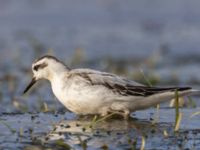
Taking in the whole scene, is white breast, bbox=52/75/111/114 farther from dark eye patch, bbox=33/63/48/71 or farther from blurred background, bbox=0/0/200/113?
blurred background, bbox=0/0/200/113

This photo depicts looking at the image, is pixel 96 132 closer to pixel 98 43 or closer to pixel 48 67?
pixel 48 67

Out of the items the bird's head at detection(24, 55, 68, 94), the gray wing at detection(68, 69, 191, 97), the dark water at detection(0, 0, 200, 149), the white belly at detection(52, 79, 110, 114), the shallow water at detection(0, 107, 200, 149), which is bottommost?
the shallow water at detection(0, 107, 200, 149)

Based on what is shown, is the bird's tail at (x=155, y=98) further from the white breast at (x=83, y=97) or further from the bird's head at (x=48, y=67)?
the bird's head at (x=48, y=67)

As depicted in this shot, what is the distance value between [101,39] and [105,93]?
32.9ft

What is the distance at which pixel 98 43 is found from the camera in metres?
20.0

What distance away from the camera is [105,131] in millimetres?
9641

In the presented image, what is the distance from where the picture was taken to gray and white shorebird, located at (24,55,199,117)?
34.3 feet

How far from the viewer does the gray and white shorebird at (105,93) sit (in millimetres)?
10453

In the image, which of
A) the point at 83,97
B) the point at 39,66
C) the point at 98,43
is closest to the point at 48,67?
the point at 39,66

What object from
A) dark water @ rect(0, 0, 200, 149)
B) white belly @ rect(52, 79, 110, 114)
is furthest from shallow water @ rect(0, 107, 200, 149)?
white belly @ rect(52, 79, 110, 114)

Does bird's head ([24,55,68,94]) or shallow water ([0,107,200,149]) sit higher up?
bird's head ([24,55,68,94])

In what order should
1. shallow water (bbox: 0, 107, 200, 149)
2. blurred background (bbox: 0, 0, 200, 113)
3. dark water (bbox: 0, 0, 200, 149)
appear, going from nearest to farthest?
shallow water (bbox: 0, 107, 200, 149)
dark water (bbox: 0, 0, 200, 149)
blurred background (bbox: 0, 0, 200, 113)

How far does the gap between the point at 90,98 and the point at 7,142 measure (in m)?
1.71

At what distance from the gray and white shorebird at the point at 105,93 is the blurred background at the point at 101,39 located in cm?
289
